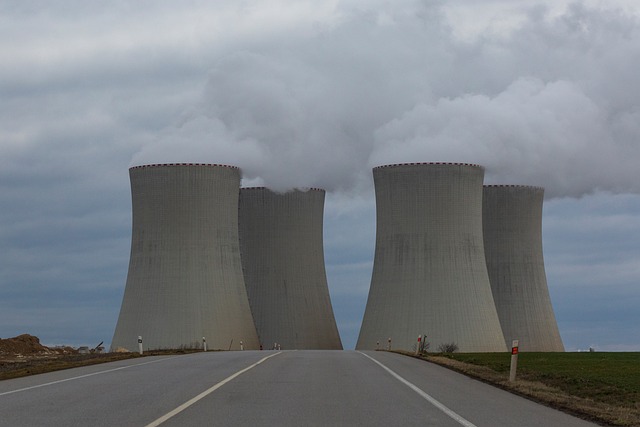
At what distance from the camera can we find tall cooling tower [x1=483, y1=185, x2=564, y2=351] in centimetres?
4769

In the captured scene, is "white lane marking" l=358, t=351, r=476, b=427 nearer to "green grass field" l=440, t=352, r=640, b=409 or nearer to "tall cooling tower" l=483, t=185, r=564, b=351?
"green grass field" l=440, t=352, r=640, b=409

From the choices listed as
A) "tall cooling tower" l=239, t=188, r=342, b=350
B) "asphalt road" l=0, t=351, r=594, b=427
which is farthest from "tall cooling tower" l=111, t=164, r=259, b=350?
"asphalt road" l=0, t=351, r=594, b=427

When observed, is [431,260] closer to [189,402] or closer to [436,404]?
[436,404]

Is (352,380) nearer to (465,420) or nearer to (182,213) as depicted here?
(465,420)

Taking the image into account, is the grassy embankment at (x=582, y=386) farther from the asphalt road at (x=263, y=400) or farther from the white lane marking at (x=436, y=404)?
the white lane marking at (x=436, y=404)

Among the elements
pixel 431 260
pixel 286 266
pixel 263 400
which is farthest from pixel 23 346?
pixel 263 400

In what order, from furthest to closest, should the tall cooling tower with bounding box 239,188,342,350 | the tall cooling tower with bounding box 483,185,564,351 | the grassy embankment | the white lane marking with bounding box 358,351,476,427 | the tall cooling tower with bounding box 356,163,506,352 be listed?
the tall cooling tower with bounding box 483,185,564,351 < the tall cooling tower with bounding box 239,188,342,350 < the tall cooling tower with bounding box 356,163,506,352 < the grassy embankment < the white lane marking with bounding box 358,351,476,427

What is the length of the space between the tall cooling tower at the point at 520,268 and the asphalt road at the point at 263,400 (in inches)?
1269

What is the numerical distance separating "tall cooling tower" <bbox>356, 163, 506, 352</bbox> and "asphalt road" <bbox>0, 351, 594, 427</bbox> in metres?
23.0

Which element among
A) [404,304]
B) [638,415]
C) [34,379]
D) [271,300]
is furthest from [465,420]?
[271,300]

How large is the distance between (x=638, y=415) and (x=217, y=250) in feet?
101

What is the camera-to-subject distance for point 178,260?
39.7 meters

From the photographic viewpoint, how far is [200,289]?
132 ft

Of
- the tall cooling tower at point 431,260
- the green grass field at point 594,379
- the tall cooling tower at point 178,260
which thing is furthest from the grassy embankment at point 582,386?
the tall cooling tower at point 178,260
